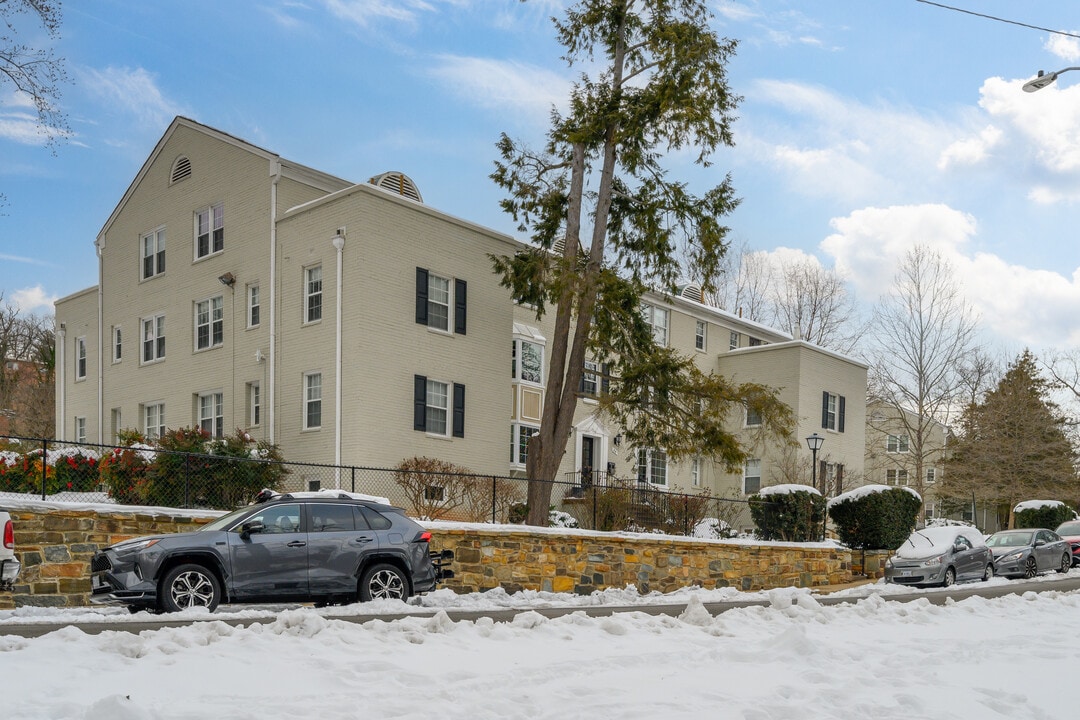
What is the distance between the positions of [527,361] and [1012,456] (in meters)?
26.9

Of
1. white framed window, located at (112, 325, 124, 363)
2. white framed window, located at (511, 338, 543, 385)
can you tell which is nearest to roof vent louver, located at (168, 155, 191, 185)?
white framed window, located at (112, 325, 124, 363)

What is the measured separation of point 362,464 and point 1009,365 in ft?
138

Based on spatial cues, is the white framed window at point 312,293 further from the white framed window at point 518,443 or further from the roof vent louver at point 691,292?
the roof vent louver at point 691,292

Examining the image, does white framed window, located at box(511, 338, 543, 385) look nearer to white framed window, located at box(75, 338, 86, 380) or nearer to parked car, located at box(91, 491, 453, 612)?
white framed window, located at box(75, 338, 86, 380)

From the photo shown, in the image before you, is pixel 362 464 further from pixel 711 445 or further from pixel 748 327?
pixel 748 327

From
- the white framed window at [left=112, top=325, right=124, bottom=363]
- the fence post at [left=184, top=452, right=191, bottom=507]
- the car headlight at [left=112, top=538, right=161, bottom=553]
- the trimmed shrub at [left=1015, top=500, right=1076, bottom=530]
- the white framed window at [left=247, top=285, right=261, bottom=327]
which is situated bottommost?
the trimmed shrub at [left=1015, top=500, right=1076, bottom=530]

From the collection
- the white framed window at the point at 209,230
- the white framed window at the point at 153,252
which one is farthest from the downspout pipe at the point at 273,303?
the white framed window at the point at 153,252

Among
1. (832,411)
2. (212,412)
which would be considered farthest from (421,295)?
(832,411)

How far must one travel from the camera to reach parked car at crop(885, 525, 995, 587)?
24.9 meters

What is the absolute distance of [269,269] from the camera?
98.0 ft

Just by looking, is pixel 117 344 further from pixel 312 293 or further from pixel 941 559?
pixel 941 559

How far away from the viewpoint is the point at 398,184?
31.8 metres

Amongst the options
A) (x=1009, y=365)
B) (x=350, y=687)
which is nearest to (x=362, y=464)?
(x=350, y=687)

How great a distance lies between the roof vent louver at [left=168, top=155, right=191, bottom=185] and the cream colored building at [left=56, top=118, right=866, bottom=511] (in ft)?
0.23
